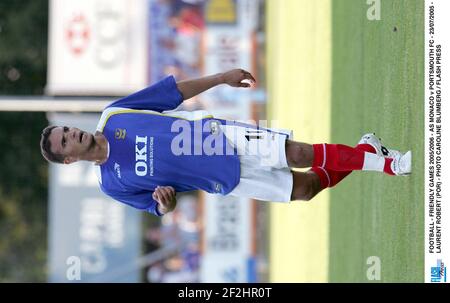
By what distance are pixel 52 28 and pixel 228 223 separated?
4.30m

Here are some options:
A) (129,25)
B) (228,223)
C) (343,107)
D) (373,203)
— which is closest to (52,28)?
(129,25)

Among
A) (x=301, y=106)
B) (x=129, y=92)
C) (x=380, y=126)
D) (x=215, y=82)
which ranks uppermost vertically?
(x=129, y=92)

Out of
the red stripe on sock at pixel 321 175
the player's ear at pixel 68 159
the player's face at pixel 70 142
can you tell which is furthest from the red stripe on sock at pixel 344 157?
the player's ear at pixel 68 159

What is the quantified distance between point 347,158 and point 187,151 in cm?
116

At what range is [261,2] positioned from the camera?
18547 millimetres

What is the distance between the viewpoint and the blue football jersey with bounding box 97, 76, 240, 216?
6398mm

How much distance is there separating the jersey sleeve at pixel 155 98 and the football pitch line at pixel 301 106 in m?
3.97

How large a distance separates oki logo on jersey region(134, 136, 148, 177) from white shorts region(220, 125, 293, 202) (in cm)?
59

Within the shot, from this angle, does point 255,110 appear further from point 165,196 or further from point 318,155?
point 165,196

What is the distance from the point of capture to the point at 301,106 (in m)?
13.0

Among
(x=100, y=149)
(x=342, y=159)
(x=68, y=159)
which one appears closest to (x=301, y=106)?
(x=342, y=159)

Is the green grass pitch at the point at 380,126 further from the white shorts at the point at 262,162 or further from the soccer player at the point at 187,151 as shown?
the white shorts at the point at 262,162

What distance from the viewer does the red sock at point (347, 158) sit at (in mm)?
6219

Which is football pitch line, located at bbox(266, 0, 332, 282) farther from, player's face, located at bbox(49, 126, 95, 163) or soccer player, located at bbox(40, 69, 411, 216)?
player's face, located at bbox(49, 126, 95, 163)
